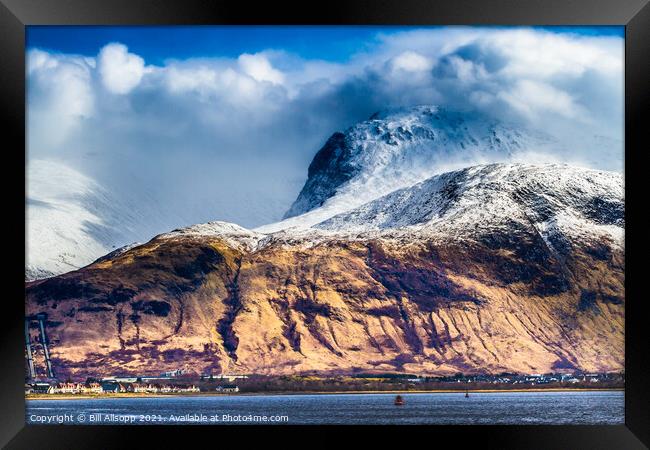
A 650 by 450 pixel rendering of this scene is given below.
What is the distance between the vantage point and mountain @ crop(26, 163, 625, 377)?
3310 inches

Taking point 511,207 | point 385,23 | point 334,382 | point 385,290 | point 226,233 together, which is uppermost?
point 511,207

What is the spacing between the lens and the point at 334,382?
3167 inches

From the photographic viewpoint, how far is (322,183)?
116 metres

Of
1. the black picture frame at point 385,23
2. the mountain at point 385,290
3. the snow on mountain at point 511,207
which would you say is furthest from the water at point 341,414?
the snow on mountain at point 511,207

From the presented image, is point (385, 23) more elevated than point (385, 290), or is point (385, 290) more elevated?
point (385, 23)

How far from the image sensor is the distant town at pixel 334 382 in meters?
76.8

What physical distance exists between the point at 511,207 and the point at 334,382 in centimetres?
3000

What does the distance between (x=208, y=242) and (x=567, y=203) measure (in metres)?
31.0

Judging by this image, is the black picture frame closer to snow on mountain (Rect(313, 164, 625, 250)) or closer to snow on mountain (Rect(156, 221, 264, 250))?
snow on mountain (Rect(156, 221, 264, 250))

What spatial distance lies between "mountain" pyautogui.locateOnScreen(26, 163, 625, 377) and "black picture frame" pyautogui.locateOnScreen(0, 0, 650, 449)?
192ft

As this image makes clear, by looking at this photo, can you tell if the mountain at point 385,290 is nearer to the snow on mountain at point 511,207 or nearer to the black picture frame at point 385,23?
the snow on mountain at point 511,207

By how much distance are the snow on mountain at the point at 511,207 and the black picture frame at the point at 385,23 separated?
81.3m

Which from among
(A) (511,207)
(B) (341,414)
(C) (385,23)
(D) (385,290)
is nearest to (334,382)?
(D) (385,290)

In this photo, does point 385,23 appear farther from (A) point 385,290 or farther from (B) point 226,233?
(B) point 226,233
